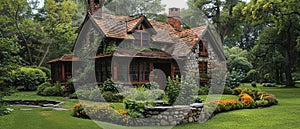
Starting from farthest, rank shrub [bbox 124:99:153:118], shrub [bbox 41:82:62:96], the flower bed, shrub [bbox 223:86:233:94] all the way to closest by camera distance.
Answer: shrub [bbox 223:86:233:94] → shrub [bbox 41:82:62:96] → the flower bed → shrub [bbox 124:99:153:118]

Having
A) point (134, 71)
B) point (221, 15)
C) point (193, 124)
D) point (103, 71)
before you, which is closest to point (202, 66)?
point (134, 71)

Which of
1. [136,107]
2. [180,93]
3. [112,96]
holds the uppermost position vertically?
[180,93]

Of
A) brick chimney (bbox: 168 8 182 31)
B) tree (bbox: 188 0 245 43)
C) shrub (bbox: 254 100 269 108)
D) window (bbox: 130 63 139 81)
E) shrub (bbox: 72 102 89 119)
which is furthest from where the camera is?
tree (bbox: 188 0 245 43)

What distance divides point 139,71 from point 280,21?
1370cm

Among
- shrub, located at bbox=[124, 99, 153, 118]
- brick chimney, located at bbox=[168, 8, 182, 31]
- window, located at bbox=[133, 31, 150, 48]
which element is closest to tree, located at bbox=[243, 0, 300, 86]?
brick chimney, located at bbox=[168, 8, 182, 31]

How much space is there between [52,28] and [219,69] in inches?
770

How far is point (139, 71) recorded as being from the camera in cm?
1861

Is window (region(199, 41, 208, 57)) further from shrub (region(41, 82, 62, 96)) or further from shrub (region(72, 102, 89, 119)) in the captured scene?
shrub (region(72, 102, 89, 119))

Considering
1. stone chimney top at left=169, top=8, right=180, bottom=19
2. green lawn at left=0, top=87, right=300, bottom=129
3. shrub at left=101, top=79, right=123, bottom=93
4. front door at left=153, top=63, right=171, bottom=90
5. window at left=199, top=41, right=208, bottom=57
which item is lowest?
green lawn at left=0, top=87, right=300, bottom=129

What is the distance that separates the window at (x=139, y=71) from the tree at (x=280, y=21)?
9387mm

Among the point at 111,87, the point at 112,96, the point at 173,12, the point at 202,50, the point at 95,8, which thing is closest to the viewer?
the point at 112,96

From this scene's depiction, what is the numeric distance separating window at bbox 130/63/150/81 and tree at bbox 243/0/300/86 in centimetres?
939

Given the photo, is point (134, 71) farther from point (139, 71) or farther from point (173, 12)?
point (173, 12)

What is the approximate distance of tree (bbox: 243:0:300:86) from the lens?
780 inches
